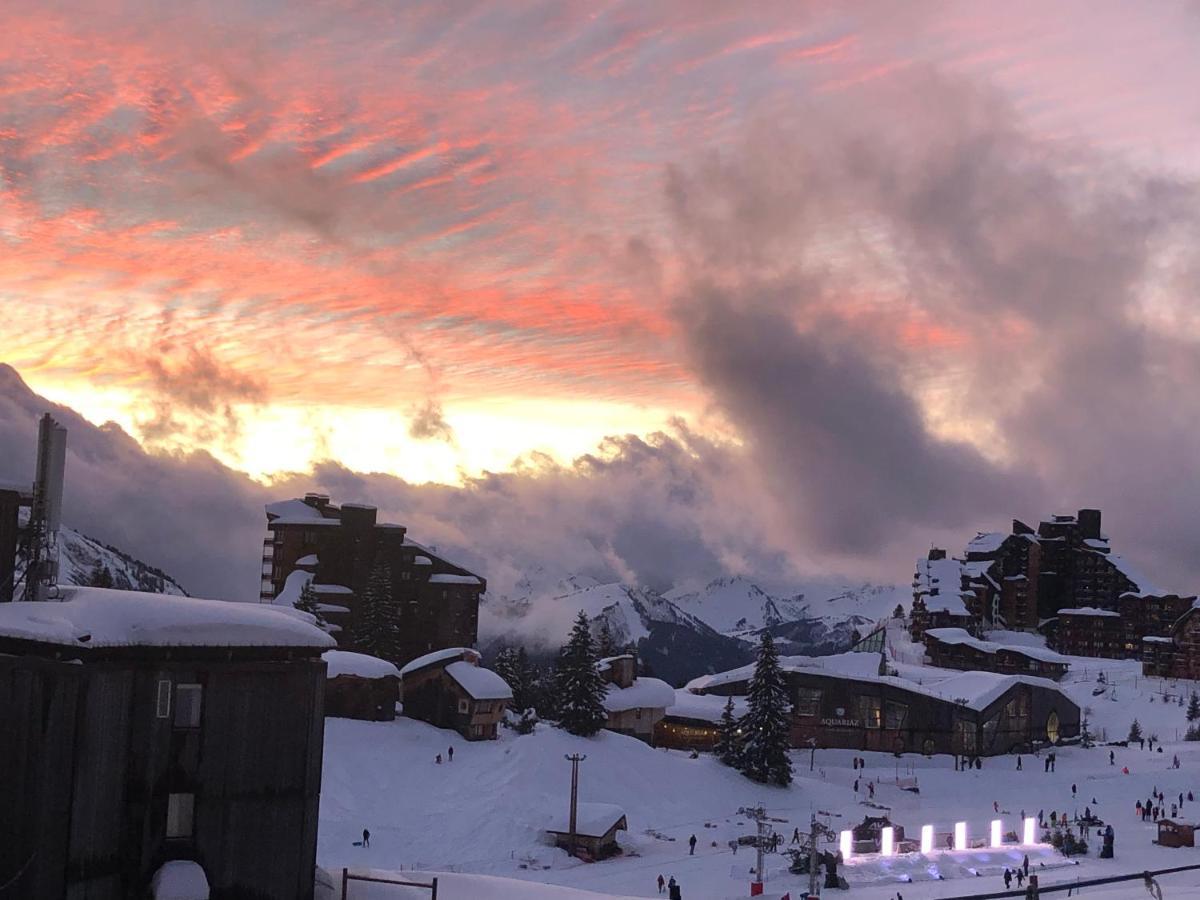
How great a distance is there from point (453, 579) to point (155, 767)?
7279 centimetres

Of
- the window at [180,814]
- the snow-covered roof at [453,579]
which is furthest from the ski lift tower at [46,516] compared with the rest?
the snow-covered roof at [453,579]

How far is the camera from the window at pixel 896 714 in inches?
3750

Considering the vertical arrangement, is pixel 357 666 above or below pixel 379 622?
below

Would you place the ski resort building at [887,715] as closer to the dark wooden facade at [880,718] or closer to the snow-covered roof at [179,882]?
the dark wooden facade at [880,718]

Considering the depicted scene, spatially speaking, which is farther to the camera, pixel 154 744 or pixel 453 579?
pixel 453 579

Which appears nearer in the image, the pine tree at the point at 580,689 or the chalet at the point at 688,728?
the pine tree at the point at 580,689

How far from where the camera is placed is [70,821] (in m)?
25.2

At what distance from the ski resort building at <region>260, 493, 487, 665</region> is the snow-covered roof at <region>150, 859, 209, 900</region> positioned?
67.3 metres

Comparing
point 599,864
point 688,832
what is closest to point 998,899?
point 599,864

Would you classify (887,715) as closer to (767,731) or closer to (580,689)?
(767,731)

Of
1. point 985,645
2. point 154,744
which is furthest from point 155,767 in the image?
point 985,645

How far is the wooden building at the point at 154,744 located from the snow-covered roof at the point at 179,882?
253 mm

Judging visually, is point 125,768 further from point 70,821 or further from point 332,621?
point 332,621

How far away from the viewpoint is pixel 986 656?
130 meters
